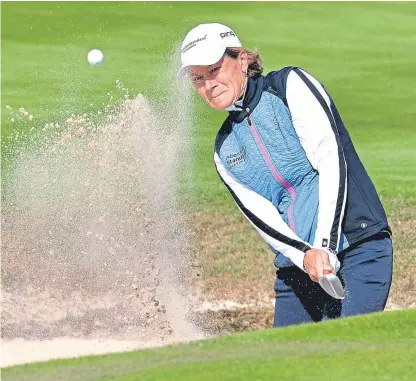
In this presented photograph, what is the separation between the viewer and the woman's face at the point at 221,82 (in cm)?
553

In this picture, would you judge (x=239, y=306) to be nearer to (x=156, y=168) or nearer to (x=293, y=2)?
(x=156, y=168)

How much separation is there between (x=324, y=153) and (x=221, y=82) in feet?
1.85

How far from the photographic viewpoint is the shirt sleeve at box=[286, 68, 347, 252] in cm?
539

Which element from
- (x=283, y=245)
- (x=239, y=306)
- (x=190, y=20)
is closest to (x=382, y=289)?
(x=283, y=245)

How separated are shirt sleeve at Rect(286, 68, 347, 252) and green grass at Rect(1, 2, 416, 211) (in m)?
5.32

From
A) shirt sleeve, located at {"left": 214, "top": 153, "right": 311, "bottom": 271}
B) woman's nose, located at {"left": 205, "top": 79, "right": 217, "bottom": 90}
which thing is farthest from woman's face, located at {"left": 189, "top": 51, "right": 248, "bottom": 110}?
shirt sleeve, located at {"left": 214, "top": 153, "right": 311, "bottom": 271}

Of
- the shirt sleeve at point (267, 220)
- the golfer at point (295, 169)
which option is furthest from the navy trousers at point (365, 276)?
the shirt sleeve at point (267, 220)

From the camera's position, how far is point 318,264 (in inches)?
211

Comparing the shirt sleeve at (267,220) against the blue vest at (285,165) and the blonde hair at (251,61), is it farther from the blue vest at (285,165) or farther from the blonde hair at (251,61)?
the blonde hair at (251,61)

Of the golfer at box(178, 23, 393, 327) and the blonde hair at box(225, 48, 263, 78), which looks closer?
the golfer at box(178, 23, 393, 327)

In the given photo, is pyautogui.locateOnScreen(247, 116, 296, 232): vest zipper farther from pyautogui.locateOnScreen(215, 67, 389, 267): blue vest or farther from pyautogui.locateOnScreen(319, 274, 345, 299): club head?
pyautogui.locateOnScreen(319, 274, 345, 299): club head

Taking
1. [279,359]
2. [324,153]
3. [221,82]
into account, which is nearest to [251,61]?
[221,82]

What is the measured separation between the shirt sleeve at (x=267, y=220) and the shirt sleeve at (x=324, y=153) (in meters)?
0.12

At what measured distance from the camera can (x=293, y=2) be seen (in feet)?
61.8
